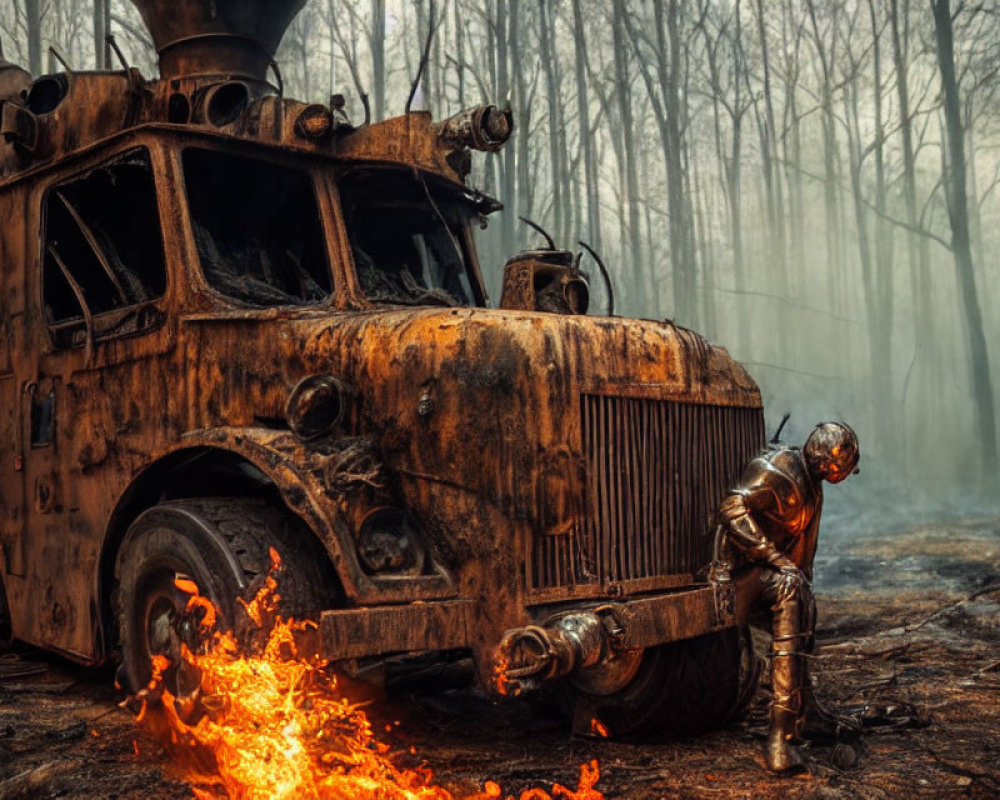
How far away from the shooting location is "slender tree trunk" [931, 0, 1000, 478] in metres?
21.8

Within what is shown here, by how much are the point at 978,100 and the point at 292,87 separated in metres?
21.4

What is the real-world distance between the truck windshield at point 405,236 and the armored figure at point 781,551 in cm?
195

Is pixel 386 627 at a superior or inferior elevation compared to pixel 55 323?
inferior

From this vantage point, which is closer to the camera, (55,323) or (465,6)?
(55,323)

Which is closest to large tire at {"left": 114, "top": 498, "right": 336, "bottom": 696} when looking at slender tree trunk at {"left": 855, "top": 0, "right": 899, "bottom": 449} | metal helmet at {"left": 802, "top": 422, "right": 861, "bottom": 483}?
metal helmet at {"left": 802, "top": 422, "right": 861, "bottom": 483}

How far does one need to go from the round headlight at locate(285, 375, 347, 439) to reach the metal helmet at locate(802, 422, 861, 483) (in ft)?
6.60

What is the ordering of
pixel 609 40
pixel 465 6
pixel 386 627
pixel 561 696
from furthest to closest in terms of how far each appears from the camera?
pixel 609 40, pixel 465 6, pixel 561 696, pixel 386 627

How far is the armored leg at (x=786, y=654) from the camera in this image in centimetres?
433

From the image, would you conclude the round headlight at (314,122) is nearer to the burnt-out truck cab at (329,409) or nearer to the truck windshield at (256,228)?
the burnt-out truck cab at (329,409)

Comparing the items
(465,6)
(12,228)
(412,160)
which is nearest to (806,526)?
(412,160)

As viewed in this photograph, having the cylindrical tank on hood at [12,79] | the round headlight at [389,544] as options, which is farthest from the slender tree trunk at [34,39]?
the round headlight at [389,544]

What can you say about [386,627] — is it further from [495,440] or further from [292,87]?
[292,87]

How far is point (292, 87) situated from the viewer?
29.9m

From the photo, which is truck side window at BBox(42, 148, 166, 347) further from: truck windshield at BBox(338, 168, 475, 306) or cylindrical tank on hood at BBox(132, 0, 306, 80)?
cylindrical tank on hood at BBox(132, 0, 306, 80)
